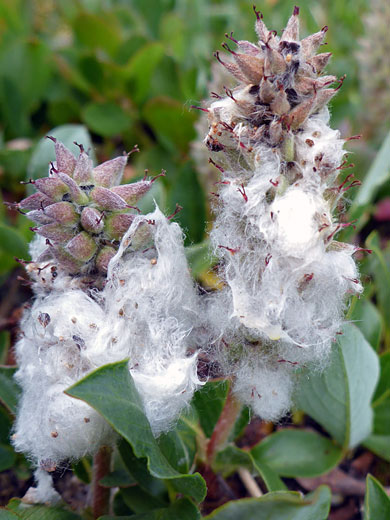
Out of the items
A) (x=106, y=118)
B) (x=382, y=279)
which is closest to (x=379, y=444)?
(x=382, y=279)

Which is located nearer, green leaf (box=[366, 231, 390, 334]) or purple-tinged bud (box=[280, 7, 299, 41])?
purple-tinged bud (box=[280, 7, 299, 41])

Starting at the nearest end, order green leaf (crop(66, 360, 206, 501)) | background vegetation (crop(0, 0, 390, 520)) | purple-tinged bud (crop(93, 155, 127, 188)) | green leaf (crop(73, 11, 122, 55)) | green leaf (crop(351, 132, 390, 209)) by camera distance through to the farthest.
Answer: green leaf (crop(66, 360, 206, 501))
purple-tinged bud (crop(93, 155, 127, 188))
background vegetation (crop(0, 0, 390, 520))
green leaf (crop(351, 132, 390, 209))
green leaf (crop(73, 11, 122, 55))

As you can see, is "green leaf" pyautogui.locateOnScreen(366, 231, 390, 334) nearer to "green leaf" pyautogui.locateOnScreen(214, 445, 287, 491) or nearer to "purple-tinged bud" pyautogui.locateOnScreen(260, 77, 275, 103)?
"green leaf" pyautogui.locateOnScreen(214, 445, 287, 491)

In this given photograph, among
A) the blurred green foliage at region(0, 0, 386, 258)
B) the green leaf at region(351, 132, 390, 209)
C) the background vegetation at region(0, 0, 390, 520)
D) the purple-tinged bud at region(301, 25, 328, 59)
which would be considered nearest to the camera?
the purple-tinged bud at region(301, 25, 328, 59)

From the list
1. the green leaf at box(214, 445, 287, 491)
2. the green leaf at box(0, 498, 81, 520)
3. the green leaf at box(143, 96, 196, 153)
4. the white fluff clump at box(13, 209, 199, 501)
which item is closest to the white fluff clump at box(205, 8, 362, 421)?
the white fluff clump at box(13, 209, 199, 501)

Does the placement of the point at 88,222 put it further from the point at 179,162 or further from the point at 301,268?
the point at 179,162

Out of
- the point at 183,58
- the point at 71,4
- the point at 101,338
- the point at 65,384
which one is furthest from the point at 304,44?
the point at 71,4
